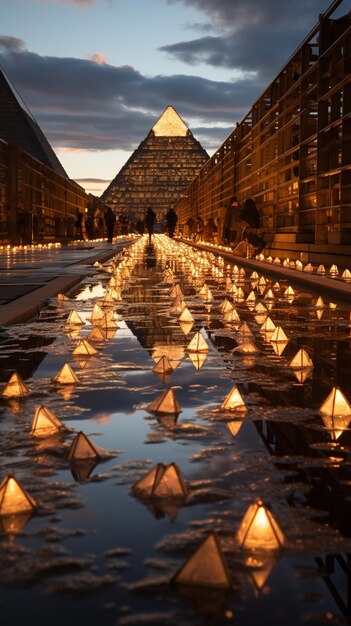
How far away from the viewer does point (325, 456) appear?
13.0 ft

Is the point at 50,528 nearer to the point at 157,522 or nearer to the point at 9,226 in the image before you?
the point at 157,522

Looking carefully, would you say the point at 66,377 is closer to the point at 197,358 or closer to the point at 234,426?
the point at 197,358

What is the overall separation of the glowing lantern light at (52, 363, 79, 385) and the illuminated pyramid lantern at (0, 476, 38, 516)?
2.75 metres

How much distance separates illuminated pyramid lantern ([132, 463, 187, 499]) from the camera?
10.9ft

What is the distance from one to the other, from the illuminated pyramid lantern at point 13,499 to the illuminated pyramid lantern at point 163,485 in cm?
43

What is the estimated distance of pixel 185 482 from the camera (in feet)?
11.6

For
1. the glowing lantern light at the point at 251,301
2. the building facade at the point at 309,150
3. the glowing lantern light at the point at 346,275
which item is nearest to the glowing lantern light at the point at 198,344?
the glowing lantern light at the point at 251,301

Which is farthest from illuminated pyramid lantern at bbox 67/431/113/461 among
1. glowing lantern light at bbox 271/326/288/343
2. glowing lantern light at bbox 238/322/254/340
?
glowing lantern light at bbox 238/322/254/340

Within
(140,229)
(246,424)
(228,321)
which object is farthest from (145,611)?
(140,229)

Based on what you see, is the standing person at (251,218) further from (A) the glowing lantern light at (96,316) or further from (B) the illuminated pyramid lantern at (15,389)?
(B) the illuminated pyramid lantern at (15,389)

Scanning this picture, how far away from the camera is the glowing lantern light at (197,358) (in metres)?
6.78

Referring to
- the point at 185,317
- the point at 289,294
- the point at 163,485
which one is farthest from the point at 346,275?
the point at 163,485

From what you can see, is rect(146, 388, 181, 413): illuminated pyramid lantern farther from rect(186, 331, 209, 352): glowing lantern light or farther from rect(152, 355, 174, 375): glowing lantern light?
rect(186, 331, 209, 352): glowing lantern light

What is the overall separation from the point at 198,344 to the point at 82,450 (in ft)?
12.7
